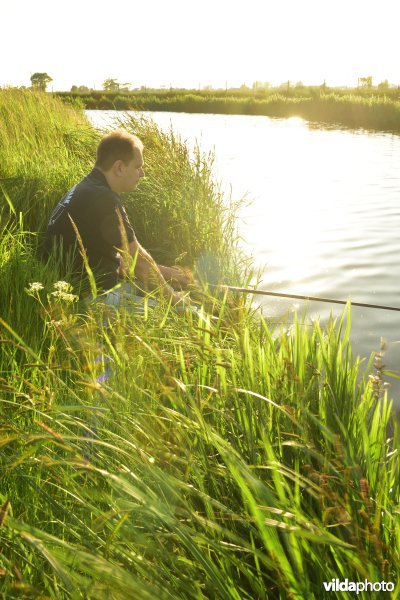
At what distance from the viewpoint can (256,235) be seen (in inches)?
395

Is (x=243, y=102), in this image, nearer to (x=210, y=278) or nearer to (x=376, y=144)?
(x=376, y=144)

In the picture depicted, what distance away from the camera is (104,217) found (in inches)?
174

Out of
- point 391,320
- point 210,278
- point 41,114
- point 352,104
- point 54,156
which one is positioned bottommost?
point 391,320

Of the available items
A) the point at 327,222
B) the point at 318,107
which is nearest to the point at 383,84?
the point at 318,107

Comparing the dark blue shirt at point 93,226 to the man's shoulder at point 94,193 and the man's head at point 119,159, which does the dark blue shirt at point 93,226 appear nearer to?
the man's shoulder at point 94,193

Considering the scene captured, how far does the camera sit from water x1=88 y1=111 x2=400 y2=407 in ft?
21.9

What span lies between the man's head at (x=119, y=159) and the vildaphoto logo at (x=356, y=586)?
3743mm

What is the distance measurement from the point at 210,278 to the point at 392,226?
5.30 metres

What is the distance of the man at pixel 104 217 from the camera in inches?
173

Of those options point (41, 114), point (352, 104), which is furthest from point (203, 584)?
point (352, 104)

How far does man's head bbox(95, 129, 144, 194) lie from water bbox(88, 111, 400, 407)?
69.5 inches

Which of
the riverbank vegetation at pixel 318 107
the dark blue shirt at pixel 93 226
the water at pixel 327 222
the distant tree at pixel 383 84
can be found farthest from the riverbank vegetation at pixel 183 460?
the distant tree at pixel 383 84

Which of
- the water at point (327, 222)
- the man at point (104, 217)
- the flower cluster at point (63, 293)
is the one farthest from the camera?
the water at point (327, 222)

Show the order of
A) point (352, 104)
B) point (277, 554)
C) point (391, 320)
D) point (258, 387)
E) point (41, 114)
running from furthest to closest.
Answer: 1. point (352, 104)
2. point (41, 114)
3. point (391, 320)
4. point (258, 387)
5. point (277, 554)
